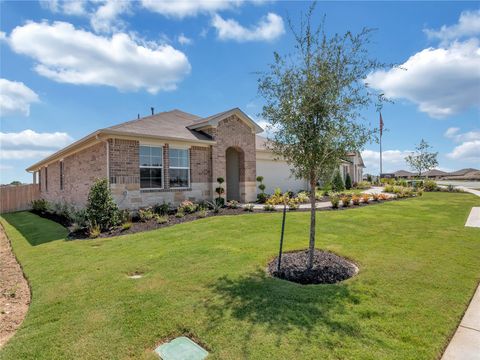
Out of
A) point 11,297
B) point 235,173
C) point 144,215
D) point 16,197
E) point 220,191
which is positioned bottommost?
point 11,297

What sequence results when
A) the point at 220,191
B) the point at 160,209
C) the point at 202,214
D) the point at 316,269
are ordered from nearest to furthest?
1. the point at 316,269
2. the point at 202,214
3. the point at 160,209
4. the point at 220,191

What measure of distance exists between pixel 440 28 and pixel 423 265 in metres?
9.83

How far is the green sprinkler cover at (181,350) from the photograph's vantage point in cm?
297

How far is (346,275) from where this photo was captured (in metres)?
5.09

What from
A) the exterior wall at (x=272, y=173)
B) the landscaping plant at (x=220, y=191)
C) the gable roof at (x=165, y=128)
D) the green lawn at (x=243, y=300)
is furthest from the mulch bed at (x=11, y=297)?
the exterior wall at (x=272, y=173)

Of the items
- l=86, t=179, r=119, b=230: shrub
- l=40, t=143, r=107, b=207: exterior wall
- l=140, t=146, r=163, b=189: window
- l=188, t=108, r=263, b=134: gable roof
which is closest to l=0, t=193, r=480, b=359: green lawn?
l=86, t=179, r=119, b=230: shrub

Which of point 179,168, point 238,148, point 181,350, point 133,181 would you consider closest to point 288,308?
point 181,350

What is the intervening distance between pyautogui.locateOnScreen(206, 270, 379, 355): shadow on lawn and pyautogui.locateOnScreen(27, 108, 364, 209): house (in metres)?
6.80

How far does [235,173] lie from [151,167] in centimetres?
607

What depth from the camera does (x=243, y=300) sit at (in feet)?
13.5

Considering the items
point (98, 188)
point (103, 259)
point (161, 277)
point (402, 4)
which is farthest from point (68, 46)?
point (402, 4)

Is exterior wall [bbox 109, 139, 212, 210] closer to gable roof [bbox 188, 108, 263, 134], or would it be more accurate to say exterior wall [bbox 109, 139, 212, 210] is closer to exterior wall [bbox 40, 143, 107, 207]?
exterior wall [bbox 40, 143, 107, 207]

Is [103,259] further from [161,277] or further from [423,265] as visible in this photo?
[423,265]

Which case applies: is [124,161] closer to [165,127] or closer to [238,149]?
[165,127]
